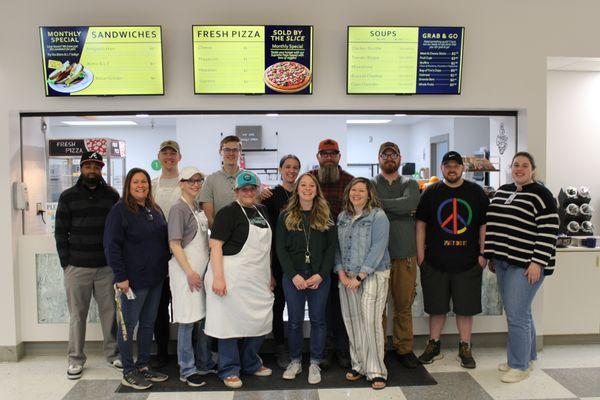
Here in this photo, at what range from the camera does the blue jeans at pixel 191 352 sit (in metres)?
2.85

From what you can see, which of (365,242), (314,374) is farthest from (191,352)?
(365,242)

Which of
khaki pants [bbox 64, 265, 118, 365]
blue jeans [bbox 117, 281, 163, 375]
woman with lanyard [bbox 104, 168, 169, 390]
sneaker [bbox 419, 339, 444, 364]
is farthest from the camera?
sneaker [bbox 419, 339, 444, 364]

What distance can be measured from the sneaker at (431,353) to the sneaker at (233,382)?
4.41 ft

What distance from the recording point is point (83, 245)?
9.91 feet

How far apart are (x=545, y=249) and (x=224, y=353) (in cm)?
214

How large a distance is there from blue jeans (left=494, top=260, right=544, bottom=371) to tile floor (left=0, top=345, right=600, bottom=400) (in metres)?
0.18

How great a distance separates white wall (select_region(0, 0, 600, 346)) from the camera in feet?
11.0

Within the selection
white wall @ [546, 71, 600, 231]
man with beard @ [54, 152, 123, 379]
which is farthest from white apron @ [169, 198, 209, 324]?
white wall @ [546, 71, 600, 231]

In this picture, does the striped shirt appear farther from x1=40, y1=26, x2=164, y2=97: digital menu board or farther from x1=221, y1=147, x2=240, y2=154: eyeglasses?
x1=40, y1=26, x2=164, y2=97: digital menu board

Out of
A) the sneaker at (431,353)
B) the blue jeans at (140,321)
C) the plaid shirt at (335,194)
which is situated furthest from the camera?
the sneaker at (431,353)

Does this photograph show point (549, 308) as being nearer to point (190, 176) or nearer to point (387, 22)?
point (387, 22)

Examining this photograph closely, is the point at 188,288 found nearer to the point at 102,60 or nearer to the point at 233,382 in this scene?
the point at 233,382

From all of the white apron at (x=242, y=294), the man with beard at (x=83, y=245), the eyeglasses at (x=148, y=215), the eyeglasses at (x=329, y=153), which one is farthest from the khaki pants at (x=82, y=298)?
the eyeglasses at (x=329, y=153)

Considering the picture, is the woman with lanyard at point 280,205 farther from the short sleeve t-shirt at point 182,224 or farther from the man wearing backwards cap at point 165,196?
the man wearing backwards cap at point 165,196
